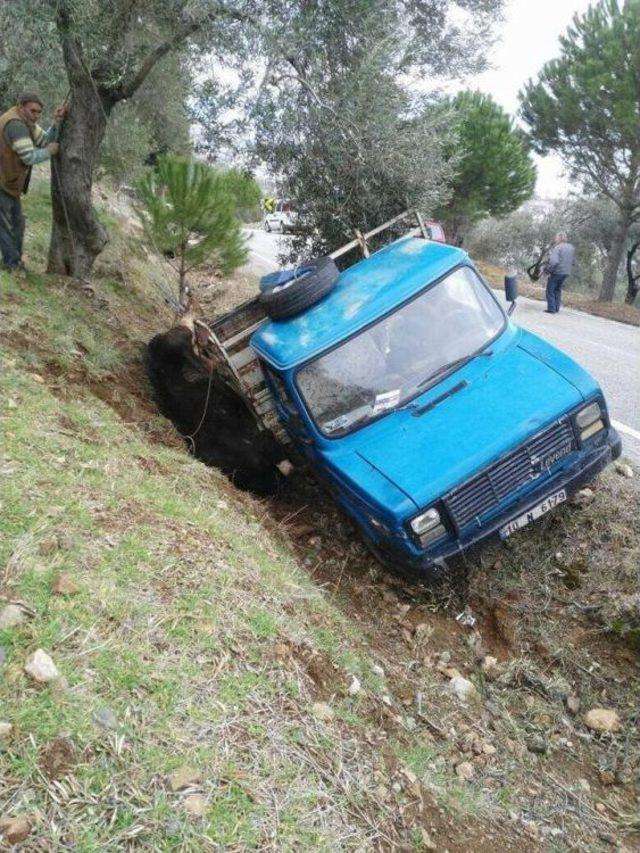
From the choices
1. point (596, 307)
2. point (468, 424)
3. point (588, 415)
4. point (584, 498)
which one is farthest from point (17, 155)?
point (596, 307)

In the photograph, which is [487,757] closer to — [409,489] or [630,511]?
[409,489]

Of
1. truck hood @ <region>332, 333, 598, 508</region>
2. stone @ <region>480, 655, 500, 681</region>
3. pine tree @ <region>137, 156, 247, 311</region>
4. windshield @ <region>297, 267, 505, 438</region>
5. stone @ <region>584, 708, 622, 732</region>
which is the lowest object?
stone @ <region>584, 708, 622, 732</region>

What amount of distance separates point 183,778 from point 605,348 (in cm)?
1014

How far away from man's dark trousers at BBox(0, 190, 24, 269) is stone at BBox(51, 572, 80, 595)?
554 cm

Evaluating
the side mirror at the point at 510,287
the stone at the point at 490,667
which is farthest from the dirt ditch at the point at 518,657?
the side mirror at the point at 510,287

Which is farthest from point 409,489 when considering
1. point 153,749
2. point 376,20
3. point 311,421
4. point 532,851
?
point 376,20

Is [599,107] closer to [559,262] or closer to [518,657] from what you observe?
[559,262]

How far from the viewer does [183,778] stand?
2.20 metres

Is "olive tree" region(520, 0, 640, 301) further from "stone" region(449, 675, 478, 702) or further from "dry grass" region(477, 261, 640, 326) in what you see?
"stone" region(449, 675, 478, 702)

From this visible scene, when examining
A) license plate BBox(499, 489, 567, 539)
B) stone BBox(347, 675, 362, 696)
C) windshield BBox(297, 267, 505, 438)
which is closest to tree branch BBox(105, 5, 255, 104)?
windshield BBox(297, 267, 505, 438)

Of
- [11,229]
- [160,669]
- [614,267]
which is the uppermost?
[11,229]

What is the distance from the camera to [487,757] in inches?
126

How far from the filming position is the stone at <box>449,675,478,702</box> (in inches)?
143

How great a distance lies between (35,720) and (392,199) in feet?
24.5
